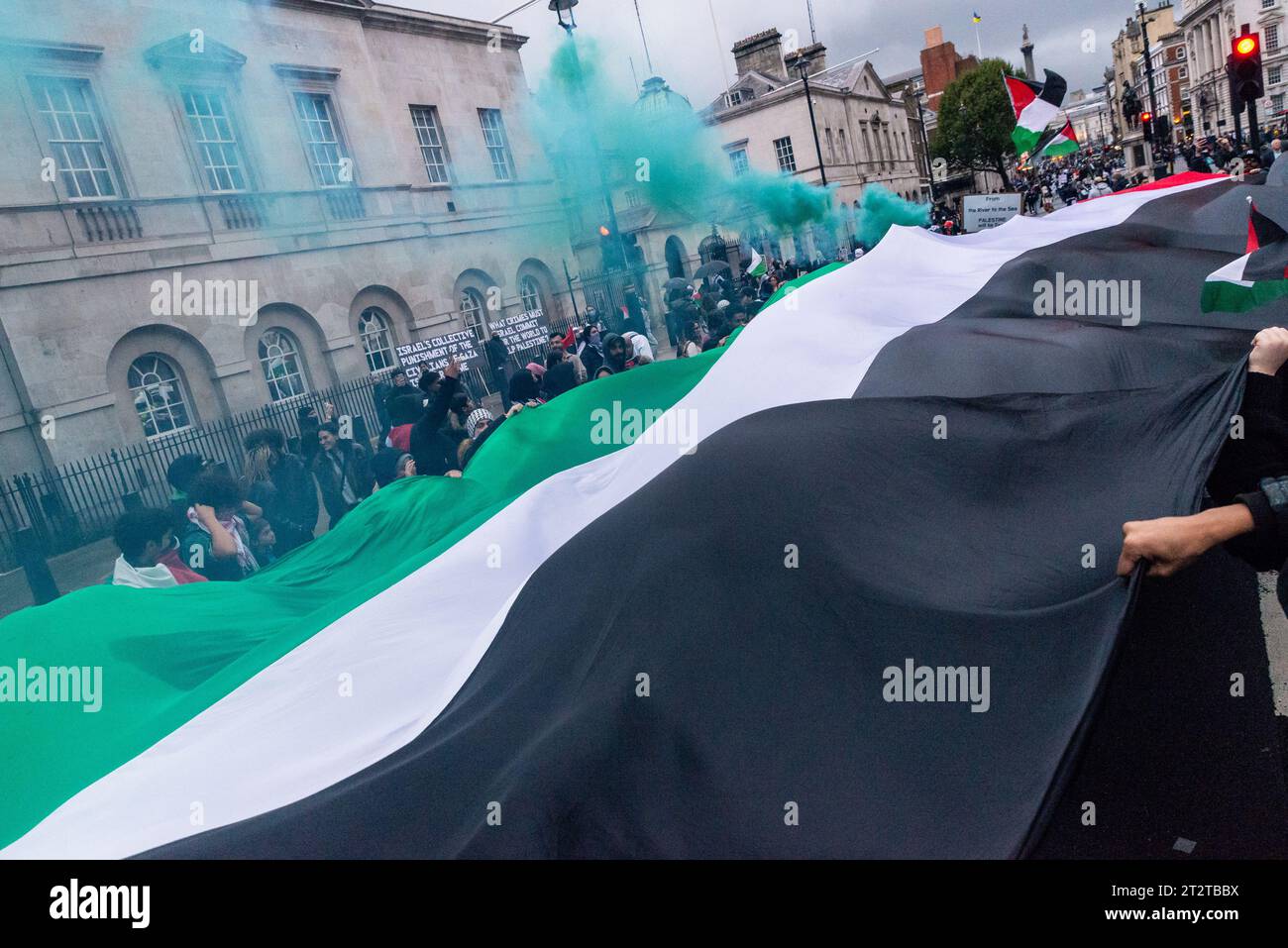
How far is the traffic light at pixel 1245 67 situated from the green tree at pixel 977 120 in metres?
53.7

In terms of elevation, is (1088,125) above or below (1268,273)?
above

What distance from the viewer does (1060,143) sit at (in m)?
16.6

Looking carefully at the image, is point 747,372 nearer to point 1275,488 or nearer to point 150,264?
point 1275,488

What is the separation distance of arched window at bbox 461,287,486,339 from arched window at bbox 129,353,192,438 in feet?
27.1

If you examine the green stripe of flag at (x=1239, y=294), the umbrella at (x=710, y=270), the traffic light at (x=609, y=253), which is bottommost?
the green stripe of flag at (x=1239, y=294)

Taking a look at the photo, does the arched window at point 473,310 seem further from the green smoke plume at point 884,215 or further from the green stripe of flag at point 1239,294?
the green stripe of flag at point 1239,294

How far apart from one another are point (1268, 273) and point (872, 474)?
2356mm

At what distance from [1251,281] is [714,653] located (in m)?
3.23

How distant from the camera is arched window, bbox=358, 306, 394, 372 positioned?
20125 millimetres

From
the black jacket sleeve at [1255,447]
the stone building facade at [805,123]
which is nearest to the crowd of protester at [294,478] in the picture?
the black jacket sleeve at [1255,447]

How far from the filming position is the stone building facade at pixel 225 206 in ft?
45.6

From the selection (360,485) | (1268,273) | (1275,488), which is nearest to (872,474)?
(1275,488)

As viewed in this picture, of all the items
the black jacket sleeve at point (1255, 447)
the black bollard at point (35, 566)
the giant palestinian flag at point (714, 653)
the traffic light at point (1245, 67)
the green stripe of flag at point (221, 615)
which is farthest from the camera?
the traffic light at point (1245, 67)
